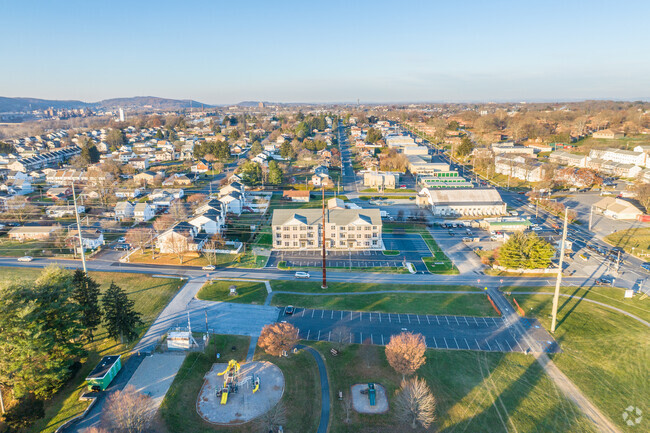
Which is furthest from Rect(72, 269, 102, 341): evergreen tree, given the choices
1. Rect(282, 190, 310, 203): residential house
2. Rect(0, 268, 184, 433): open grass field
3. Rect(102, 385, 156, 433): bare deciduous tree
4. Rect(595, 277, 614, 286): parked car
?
Rect(595, 277, 614, 286): parked car

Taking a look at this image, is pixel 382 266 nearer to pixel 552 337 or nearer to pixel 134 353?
pixel 552 337

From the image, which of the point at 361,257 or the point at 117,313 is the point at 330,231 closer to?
the point at 361,257

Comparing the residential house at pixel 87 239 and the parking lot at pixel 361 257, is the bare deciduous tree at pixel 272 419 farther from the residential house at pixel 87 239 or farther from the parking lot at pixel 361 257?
the residential house at pixel 87 239

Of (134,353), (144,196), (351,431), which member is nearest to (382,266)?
(351,431)

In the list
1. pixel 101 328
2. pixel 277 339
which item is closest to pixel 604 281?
pixel 277 339

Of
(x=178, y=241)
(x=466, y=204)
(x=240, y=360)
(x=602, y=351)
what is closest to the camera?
(x=240, y=360)

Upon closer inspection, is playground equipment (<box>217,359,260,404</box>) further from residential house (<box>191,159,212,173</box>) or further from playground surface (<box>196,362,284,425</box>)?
residential house (<box>191,159,212,173</box>)
